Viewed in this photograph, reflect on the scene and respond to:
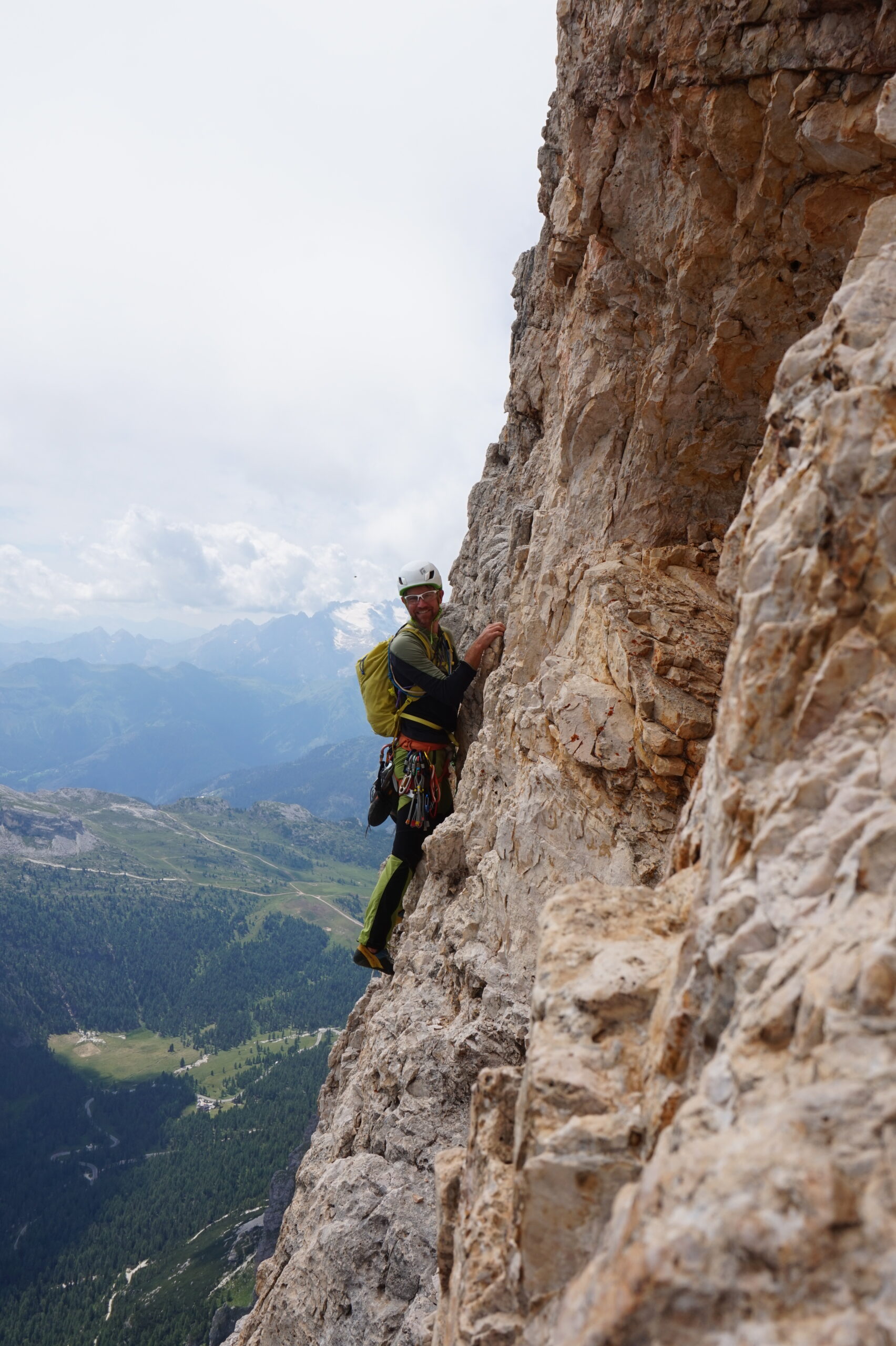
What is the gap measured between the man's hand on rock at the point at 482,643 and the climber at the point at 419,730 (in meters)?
0.01

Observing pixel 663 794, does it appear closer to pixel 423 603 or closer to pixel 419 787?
pixel 423 603

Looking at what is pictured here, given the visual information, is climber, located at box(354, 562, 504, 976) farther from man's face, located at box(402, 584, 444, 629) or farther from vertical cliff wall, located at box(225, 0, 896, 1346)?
vertical cliff wall, located at box(225, 0, 896, 1346)

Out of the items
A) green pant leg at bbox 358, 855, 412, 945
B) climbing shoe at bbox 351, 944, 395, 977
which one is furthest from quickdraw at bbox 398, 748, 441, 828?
climbing shoe at bbox 351, 944, 395, 977

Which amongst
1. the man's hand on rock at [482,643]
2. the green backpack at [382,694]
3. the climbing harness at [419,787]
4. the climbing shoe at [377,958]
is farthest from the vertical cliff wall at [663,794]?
the green backpack at [382,694]

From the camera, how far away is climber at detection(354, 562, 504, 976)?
11.6 metres

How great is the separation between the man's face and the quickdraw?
2.41 meters

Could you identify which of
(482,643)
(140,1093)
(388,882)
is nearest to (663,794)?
(482,643)

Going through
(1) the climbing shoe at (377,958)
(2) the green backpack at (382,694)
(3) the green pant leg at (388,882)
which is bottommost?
(1) the climbing shoe at (377,958)

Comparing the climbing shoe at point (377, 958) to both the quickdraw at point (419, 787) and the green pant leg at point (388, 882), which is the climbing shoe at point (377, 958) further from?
the quickdraw at point (419, 787)

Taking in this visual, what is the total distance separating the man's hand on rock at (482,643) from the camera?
11.7 meters

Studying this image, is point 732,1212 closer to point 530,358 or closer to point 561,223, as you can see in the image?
point 561,223

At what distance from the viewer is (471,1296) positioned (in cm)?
421

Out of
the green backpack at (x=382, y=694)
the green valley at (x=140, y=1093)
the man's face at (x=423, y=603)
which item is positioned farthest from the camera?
the green valley at (x=140, y=1093)

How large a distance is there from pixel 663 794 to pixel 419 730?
19.4 feet
